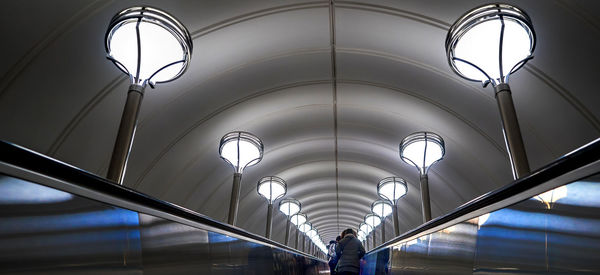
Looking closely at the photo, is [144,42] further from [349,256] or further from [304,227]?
[304,227]

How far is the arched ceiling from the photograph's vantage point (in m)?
5.14

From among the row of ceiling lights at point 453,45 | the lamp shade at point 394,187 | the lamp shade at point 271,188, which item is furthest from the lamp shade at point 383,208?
the row of ceiling lights at point 453,45

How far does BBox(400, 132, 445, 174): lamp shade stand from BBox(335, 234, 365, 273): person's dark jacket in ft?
6.02

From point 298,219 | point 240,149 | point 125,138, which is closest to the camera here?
point 125,138

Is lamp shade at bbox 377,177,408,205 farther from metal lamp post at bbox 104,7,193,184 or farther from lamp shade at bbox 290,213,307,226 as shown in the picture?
metal lamp post at bbox 104,7,193,184

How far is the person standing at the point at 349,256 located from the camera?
6.38 meters

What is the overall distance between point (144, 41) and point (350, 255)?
4.89 metres

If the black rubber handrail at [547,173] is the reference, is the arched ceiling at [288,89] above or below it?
above

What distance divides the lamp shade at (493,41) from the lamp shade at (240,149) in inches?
156

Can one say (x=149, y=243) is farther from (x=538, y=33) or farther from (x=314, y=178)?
(x=314, y=178)

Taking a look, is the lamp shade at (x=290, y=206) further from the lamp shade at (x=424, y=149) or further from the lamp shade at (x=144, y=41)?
the lamp shade at (x=144, y=41)

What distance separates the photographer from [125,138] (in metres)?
3.05

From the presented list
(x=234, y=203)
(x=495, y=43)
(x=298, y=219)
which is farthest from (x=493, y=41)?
(x=298, y=219)

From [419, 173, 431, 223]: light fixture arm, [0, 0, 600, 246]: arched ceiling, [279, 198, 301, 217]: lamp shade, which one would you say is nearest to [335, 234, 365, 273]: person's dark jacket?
[419, 173, 431, 223]: light fixture arm
